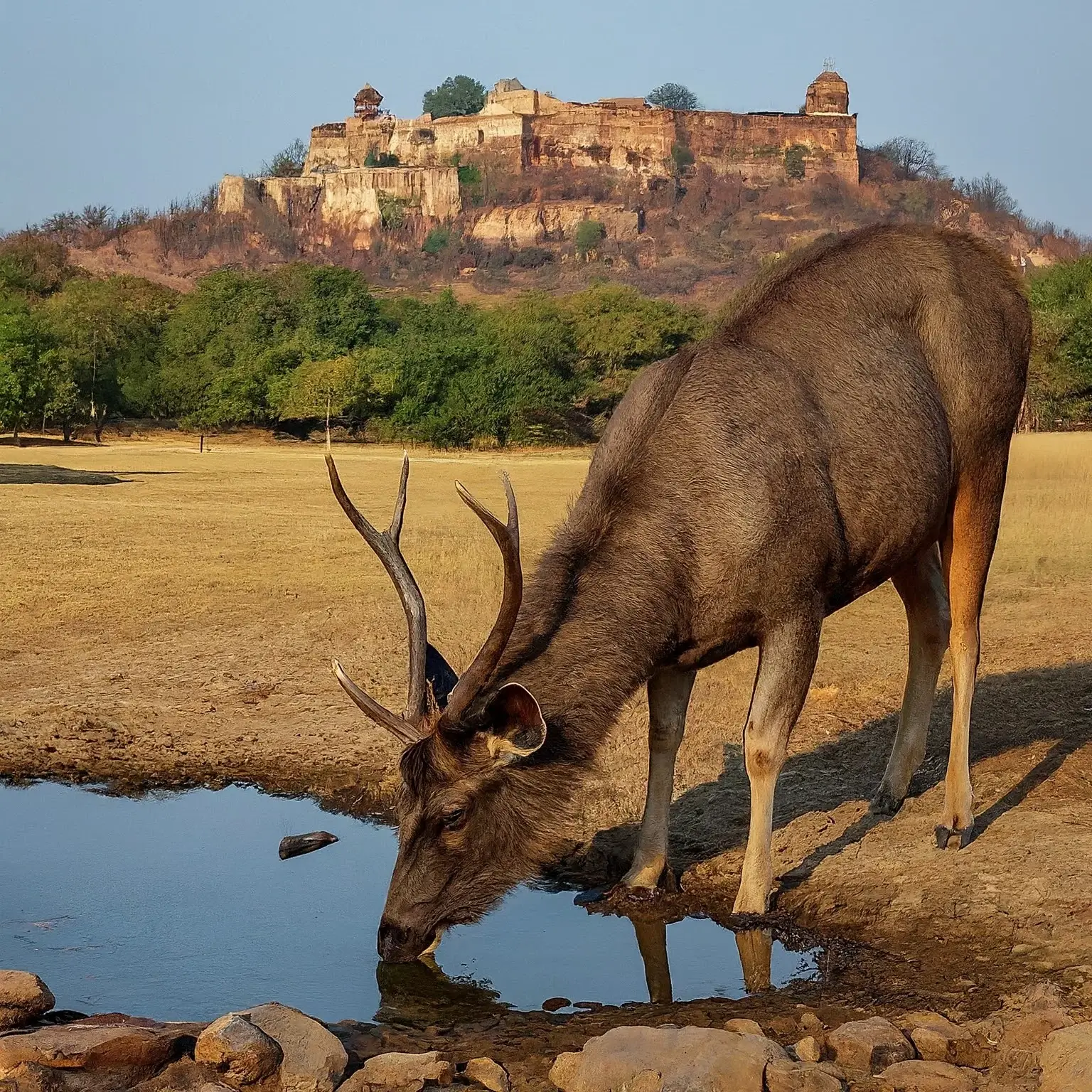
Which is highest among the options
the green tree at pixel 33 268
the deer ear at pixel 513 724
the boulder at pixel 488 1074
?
the green tree at pixel 33 268

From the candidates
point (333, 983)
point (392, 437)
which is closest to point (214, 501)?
point (333, 983)

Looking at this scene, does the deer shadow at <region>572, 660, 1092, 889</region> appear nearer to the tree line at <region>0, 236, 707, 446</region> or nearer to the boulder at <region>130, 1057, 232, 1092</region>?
the boulder at <region>130, 1057, 232, 1092</region>

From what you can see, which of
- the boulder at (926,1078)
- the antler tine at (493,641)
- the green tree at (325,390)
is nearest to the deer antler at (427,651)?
the antler tine at (493,641)

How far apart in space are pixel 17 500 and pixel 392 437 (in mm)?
44759

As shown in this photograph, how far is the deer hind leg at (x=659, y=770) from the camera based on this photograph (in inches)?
316

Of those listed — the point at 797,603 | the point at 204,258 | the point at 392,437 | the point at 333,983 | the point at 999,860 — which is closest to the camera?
the point at 333,983

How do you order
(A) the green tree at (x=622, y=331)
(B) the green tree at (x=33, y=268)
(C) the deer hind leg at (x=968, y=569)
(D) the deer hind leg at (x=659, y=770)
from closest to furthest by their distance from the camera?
(D) the deer hind leg at (x=659, y=770)
(C) the deer hind leg at (x=968, y=569)
(A) the green tree at (x=622, y=331)
(B) the green tree at (x=33, y=268)

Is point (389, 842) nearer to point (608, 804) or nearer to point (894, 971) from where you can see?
point (608, 804)

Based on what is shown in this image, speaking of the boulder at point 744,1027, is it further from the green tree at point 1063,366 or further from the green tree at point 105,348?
the green tree at point 105,348

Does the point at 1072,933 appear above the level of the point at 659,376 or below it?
below

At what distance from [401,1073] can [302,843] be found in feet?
11.3

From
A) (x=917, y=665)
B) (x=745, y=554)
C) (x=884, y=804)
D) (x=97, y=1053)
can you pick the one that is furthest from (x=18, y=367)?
(x=97, y=1053)

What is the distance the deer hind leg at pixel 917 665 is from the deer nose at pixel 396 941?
3618 mm

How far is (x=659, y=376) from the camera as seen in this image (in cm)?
793
